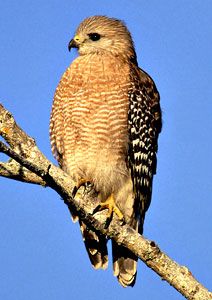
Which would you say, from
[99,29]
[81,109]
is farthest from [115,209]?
[99,29]

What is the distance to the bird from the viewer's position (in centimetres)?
789

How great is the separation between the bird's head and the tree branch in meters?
2.84

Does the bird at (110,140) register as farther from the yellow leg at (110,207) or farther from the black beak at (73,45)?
the black beak at (73,45)

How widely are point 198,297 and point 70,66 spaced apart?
403cm

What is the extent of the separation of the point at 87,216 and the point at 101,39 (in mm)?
3447

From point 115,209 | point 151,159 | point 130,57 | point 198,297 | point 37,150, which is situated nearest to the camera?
point 198,297

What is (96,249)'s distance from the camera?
7.96 meters

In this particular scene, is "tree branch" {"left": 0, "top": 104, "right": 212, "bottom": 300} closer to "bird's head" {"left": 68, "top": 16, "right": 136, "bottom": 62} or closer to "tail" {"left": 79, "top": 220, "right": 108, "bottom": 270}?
"tail" {"left": 79, "top": 220, "right": 108, "bottom": 270}

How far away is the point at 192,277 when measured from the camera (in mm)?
5824

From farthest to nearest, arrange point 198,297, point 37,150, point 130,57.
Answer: point 130,57
point 37,150
point 198,297

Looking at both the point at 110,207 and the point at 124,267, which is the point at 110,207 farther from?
the point at 124,267

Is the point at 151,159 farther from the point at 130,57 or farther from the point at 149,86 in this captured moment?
the point at 130,57

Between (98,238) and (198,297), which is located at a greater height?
(98,238)

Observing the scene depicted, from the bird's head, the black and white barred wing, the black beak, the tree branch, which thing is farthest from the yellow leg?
the black beak
